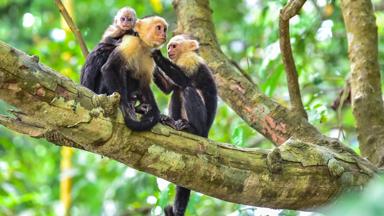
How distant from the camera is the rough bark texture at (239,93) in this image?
10.2ft

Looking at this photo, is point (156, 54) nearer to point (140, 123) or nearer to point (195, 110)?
point (195, 110)

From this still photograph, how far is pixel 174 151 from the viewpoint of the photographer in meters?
2.17

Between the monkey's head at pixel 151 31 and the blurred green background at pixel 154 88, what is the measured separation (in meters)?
0.72

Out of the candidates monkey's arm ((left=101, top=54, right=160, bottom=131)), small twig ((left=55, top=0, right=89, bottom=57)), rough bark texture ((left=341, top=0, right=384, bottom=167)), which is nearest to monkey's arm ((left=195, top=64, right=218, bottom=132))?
monkey's arm ((left=101, top=54, right=160, bottom=131))

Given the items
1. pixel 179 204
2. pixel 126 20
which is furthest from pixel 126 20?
pixel 179 204

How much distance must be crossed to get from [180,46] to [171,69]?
0.42 meters

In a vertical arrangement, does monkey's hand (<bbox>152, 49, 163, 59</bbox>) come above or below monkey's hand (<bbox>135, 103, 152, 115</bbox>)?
above

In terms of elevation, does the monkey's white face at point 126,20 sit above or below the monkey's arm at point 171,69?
above

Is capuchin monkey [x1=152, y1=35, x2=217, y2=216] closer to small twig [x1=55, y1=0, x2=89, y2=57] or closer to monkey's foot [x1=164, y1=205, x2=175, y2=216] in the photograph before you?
monkey's foot [x1=164, y1=205, x2=175, y2=216]

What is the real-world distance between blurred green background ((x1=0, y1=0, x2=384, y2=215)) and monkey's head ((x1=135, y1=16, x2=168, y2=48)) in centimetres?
72

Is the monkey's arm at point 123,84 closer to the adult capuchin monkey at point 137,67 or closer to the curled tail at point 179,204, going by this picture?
the adult capuchin monkey at point 137,67

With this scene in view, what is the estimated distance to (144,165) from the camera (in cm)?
213

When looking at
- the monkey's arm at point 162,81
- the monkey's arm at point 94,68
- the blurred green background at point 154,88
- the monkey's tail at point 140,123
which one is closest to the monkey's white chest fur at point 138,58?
the monkey's arm at point 94,68

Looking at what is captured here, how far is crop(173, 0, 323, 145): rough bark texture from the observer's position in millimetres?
3123
